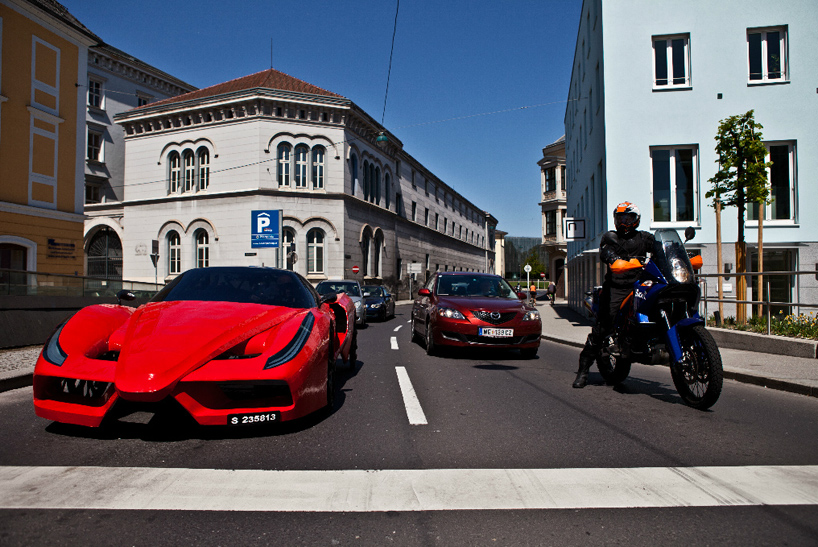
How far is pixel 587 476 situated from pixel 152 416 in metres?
3.30

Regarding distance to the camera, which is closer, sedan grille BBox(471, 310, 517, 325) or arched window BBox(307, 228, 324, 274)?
sedan grille BBox(471, 310, 517, 325)

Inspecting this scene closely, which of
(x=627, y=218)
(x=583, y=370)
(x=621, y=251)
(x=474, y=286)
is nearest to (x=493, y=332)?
(x=474, y=286)

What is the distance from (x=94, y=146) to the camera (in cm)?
4341

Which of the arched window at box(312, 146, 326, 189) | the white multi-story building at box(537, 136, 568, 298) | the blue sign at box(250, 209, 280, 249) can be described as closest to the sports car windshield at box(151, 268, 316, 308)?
the blue sign at box(250, 209, 280, 249)

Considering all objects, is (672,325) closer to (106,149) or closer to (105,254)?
(105,254)

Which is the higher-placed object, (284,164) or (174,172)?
(284,164)

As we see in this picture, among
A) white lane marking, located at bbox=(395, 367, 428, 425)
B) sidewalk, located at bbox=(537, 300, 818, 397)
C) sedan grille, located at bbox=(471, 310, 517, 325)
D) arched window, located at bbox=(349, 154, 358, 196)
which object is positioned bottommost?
white lane marking, located at bbox=(395, 367, 428, 425)

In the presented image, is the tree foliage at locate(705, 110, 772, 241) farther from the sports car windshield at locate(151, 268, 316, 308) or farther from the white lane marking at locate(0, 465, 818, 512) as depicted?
the sports car windshield at locate(151, 268, 316, 308)

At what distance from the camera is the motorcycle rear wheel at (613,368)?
659 cm

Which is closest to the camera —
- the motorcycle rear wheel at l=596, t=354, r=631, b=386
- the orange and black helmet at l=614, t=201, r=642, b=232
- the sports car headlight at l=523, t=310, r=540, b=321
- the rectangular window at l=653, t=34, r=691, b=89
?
the orange and black helmet at l=614, t=201, r=642, b=232

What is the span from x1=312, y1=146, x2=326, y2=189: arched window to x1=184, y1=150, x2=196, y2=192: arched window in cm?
799

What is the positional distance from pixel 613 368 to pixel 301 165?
3352 centimetres

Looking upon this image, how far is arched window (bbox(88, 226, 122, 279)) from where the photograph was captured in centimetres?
4166

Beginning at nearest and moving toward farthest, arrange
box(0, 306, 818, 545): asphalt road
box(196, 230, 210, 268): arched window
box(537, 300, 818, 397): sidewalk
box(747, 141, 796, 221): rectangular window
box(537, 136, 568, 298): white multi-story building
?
1. box(0, 306, 818, 545): asphalt road
2. box(537, 300, 818, 397): sidewalk
3. box(747, 141, 796, 221): rectangular window
4. box(196, 230, 210, 268): arched window
5. box(537, 136, 568, 298): white multi-story building
